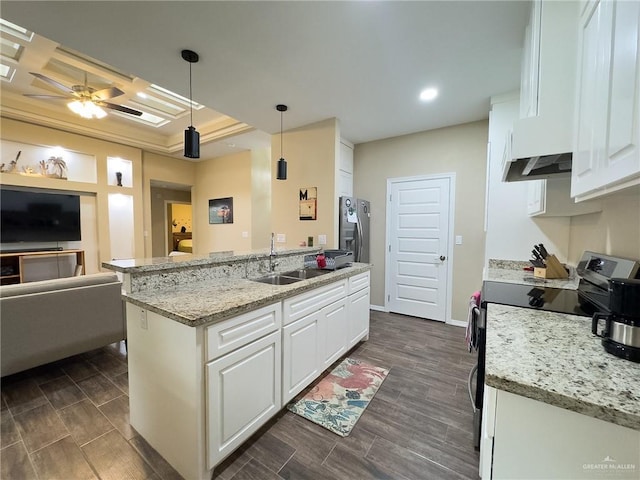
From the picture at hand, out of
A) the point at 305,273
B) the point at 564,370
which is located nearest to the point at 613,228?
the point at 564,370

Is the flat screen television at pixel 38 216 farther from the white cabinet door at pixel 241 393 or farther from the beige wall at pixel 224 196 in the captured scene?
the white cabinet door at pixel 241 393

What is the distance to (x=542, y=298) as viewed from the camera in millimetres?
1496

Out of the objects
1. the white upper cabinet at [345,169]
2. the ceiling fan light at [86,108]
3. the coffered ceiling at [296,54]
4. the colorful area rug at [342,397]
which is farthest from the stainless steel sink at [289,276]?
the ceiling fan light at [86,108]

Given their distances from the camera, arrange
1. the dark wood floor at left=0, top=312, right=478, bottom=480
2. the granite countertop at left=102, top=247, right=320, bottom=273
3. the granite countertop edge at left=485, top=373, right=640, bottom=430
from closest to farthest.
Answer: the granite countertop edge at left=485, top=373, right=640, bottom=430
the dark wood floor at left=0, top=312, right=478, bottom=480
the granite countertop at left=102, top=247, right=320, bottom=273

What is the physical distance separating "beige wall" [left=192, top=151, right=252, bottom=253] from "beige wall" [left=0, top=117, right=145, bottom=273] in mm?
1297

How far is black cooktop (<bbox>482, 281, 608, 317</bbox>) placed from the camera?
50.2 inches

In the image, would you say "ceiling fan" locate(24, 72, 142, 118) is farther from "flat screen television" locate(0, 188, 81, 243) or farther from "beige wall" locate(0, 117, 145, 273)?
"flat screen television" locate(0, 188, 81, 243)

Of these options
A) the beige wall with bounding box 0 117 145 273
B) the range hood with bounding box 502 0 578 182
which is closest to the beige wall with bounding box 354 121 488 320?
the range hood with bounding box 502 0 578 182

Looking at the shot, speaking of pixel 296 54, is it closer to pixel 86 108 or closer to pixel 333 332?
pixel 333 332

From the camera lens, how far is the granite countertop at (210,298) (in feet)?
4.16

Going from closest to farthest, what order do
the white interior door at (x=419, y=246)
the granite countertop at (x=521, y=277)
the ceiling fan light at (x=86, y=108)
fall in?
the granite countertop at (x=521, y=277) → the ceiling fan light at (x=86, y=108) → the white interior door at (x=419, y=246)

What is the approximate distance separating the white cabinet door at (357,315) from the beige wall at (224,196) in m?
3.06

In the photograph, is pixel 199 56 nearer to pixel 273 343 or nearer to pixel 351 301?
pixel 273 343

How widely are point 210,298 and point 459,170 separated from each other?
3.43m
